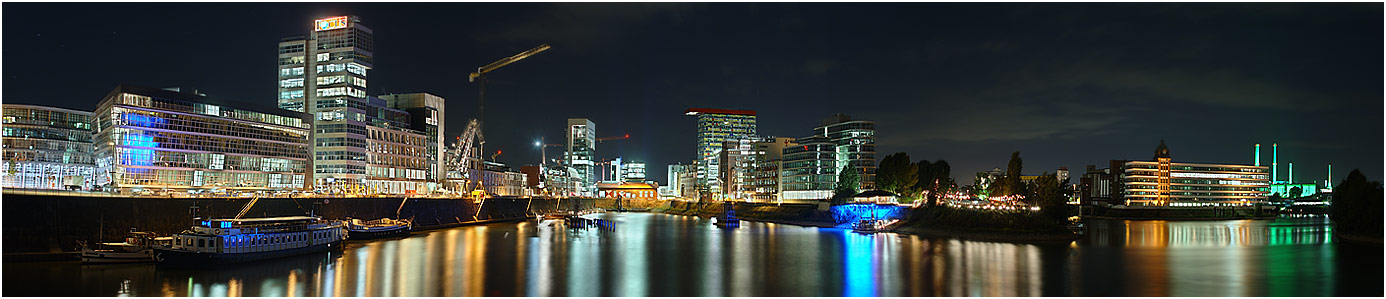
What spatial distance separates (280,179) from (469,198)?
35698 mm

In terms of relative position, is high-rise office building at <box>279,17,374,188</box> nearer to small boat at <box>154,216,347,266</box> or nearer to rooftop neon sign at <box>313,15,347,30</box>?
rooftop neon sign at <box>313,15,347,30</box>

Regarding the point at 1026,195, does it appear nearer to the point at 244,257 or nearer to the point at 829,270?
the point at 829,270

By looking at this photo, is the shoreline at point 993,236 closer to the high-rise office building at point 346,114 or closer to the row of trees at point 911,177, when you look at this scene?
the row of trees at point 911,177

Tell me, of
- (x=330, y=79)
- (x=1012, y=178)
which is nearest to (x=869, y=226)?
(x=1012, y=178)

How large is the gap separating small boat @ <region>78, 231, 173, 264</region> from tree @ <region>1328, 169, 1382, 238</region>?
11927 centimetres

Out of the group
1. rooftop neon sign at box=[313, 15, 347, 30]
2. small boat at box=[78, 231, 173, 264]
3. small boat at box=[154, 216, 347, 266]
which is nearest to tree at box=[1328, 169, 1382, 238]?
small boat at box=[154, 216, 347, 266]

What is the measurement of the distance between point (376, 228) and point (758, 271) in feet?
191

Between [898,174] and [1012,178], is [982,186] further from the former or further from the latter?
[1012,178]

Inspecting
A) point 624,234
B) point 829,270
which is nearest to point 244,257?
point 829,270

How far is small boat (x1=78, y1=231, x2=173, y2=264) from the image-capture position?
63875 millimetres

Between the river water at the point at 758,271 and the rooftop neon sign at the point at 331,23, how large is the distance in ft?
251

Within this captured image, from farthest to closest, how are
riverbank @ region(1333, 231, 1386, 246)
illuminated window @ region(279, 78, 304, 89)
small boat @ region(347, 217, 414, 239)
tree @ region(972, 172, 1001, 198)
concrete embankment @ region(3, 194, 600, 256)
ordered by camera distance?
illuminated window @ region(279, 78, 304, 89) → tree @ region(972, 172, 1001, 198) → small boat @ region(347, 217, 414, 239) → riverbank @ region(1333, 231, 1386, 246) → concrete embankment @ region(3, 194, 600, 256)

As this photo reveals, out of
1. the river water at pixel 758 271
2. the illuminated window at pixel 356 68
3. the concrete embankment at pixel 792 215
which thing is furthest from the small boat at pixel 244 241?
the concrete embankment at pixel 792 215

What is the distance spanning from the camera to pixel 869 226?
125188mm
